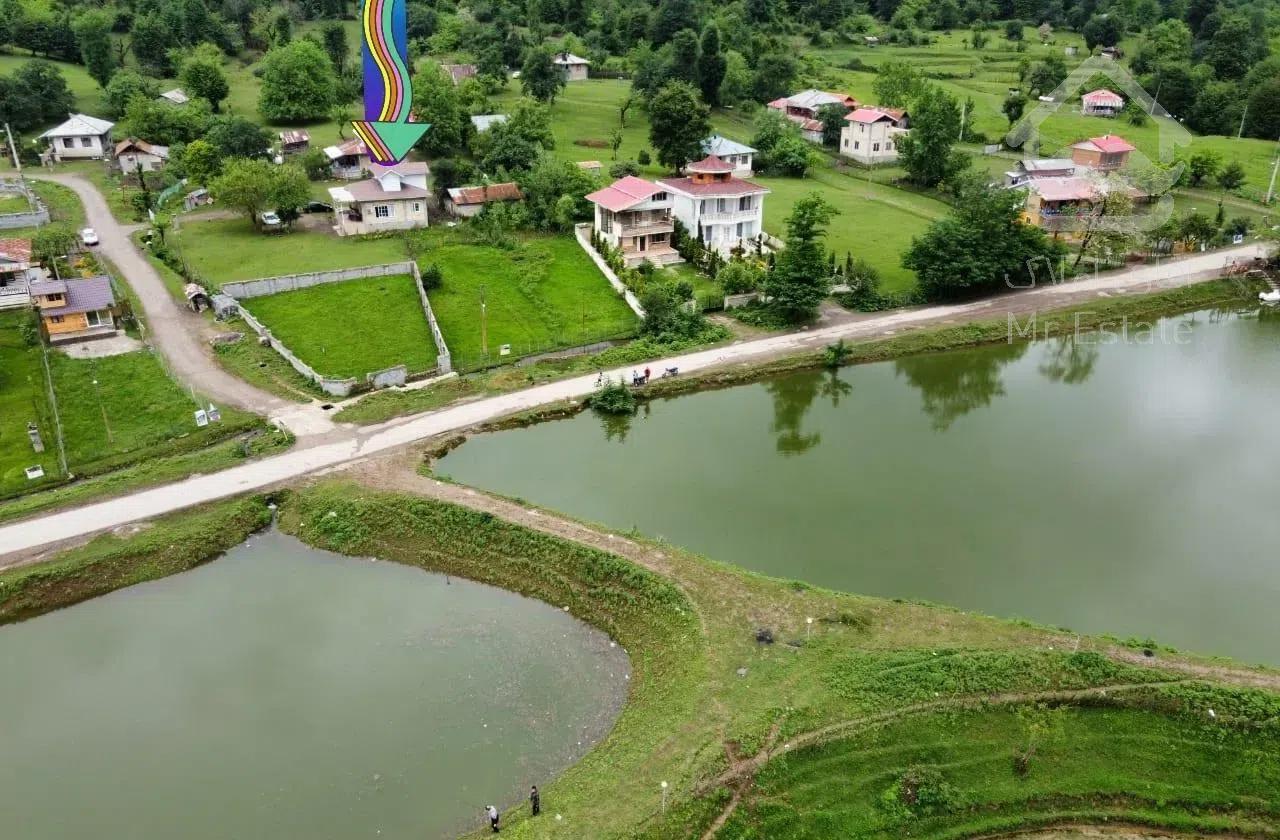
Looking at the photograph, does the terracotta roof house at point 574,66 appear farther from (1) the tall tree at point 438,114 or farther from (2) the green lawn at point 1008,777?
(2) the green lawn at point 1008,777

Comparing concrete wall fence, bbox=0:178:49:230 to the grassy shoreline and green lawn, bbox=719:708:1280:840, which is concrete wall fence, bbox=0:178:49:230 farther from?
green lawn, bbox=719:708:1280:840

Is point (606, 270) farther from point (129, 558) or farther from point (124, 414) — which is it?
point (129, 558)

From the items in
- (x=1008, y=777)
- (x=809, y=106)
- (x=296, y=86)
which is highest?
(x=296, y=86)

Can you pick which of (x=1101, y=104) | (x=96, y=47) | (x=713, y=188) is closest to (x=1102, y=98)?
(x=1101, y=104)

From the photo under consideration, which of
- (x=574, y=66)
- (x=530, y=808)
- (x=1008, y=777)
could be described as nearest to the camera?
(x=530, y=808)

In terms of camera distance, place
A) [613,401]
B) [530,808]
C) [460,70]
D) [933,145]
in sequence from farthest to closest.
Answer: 1. [460,70]
2. [933,145]
3. [613,401]
4. [530,808]

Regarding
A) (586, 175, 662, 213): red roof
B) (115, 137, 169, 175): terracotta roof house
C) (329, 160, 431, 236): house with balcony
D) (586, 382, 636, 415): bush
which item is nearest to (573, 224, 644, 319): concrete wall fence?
(586, 175, 662, 213): red roof

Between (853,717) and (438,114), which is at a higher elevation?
(438,114)
